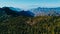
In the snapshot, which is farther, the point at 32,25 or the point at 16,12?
the point at 16,12

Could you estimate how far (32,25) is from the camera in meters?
21.3

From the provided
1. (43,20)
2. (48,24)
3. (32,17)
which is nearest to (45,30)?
(48,24)

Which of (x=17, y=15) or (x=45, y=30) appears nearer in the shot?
(x=45, y=30)

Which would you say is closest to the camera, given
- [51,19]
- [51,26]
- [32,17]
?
[51,26]

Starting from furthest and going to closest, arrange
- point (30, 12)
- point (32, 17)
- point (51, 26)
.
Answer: point (30, 12) < point (32, 17) < point (51, 26)

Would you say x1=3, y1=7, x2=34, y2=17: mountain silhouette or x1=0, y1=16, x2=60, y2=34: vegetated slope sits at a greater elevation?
x1=3, y1=7, x2=34, y2=17: mountain silhouette

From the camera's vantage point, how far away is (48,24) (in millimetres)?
20484

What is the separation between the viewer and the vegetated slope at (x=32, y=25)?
1988 centimetres

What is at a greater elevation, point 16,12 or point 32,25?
point 16,12

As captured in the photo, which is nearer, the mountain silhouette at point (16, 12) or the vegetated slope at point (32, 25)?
the vegetated slope at point (32, 25)

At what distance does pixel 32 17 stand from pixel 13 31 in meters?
2.57

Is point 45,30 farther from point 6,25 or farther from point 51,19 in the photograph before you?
point 6,25

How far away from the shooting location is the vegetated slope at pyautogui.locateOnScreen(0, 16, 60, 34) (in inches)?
783

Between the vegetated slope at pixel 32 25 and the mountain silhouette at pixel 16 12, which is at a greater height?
the mountain silhouette at pixel 16 12
